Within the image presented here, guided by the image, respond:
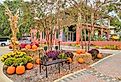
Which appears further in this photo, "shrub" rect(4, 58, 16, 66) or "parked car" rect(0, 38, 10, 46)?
"parked car" rect(0, 38, 10, 46)

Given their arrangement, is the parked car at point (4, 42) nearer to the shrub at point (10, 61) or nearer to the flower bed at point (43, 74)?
the shrub at point (10, 61)

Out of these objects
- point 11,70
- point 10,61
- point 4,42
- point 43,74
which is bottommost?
point 43,74

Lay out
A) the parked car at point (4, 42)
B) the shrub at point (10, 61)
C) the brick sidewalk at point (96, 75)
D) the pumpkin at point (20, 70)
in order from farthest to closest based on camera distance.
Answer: the parked car at point (4, 42) < the shrub at point (10, 61) < the pumpkin at point (20, 70) < the brick sidewalk at point (96, 75)

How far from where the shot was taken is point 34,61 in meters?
14.1

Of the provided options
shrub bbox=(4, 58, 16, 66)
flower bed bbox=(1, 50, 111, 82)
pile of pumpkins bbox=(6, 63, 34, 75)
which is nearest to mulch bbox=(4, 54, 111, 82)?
flower bed bbox=(1, 50, 111, 82)

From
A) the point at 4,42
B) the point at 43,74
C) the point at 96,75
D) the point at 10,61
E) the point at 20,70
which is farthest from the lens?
the point at 4,42

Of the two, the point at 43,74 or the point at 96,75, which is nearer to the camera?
the point at 96,75

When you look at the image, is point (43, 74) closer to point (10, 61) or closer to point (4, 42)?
point (10, 61)

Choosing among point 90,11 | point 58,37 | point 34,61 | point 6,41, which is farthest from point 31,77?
point 6,41

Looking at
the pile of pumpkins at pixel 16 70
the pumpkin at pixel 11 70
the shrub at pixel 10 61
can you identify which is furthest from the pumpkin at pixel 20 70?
the shrub at pixel 10 61

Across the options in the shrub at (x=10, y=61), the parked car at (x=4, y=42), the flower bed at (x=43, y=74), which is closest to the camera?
the flower bed at (x=43, y=74)

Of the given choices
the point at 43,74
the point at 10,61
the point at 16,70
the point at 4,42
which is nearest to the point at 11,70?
the point at 16,70

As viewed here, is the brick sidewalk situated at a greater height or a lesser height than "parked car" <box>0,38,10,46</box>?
lesser

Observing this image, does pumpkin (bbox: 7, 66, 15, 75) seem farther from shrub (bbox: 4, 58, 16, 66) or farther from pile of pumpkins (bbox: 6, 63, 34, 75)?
shrub (bbox: 4, 58, 16, 66)
